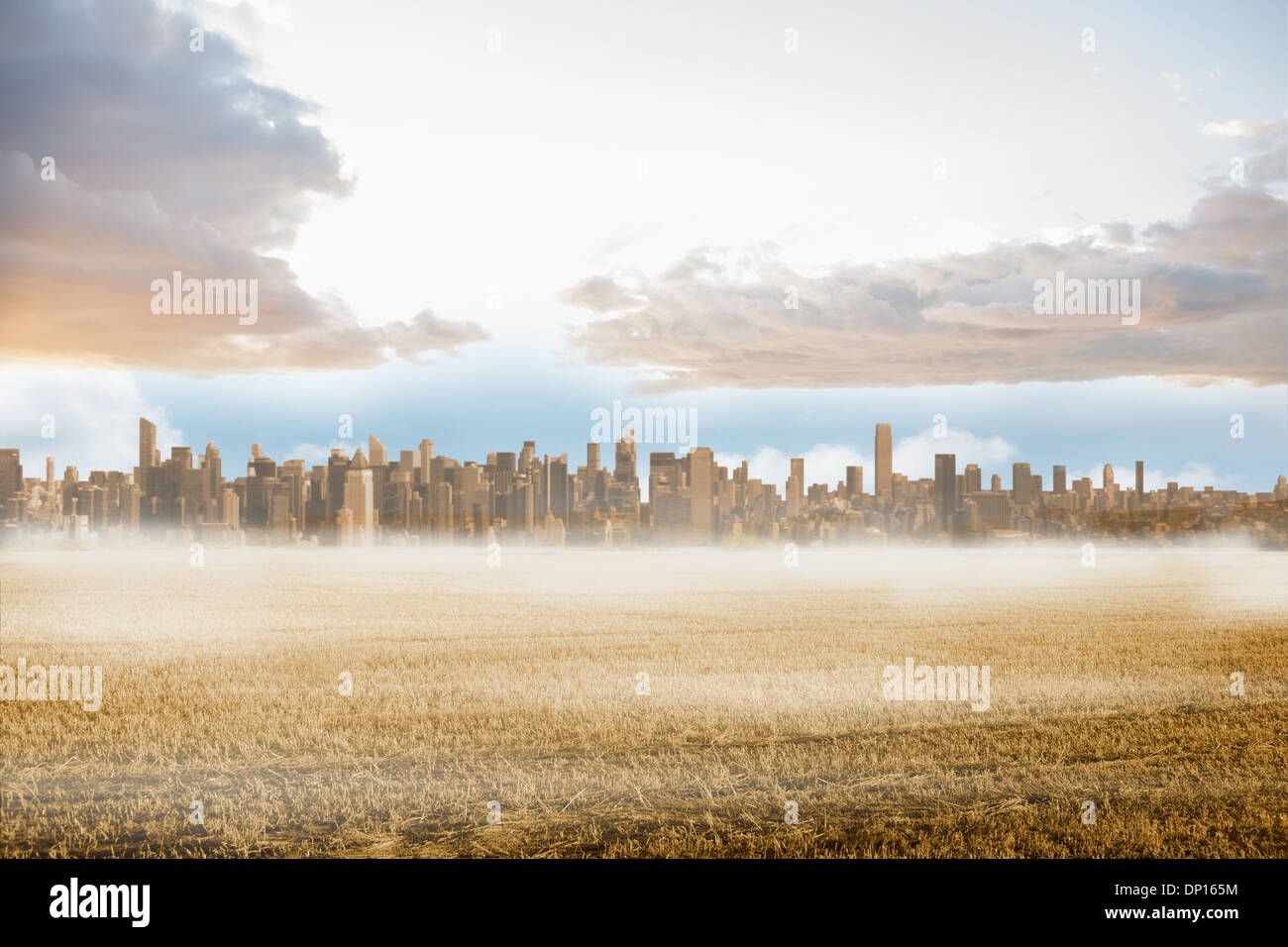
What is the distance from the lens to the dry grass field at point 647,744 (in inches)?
575

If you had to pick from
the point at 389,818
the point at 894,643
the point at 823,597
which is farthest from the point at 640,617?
the point at 389,818

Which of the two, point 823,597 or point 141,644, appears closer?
point 141,644

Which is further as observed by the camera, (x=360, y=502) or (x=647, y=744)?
(x=360, y=502)

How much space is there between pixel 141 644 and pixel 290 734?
25.1 meters

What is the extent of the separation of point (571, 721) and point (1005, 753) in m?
10.6

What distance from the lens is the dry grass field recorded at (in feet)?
47.9

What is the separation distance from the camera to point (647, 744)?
21.0 m

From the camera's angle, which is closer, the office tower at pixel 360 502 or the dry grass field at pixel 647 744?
the dry grass field at pixel 647 744

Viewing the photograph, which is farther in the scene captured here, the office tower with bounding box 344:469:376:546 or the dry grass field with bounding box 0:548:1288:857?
the office tower with bounding box 344:469:376:546

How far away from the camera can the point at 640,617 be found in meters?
55.9
